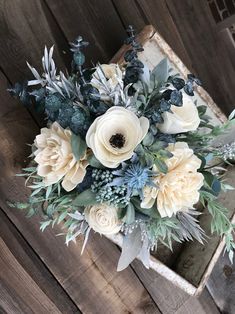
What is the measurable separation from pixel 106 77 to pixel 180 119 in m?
0.18

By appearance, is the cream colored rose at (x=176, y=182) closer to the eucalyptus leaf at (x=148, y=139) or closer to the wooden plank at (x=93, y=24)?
the eucalyptus leaf at (x=148, y=139)

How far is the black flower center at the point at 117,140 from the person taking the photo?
87 centimetres

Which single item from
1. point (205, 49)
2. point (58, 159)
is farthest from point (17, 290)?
point (205, 49)

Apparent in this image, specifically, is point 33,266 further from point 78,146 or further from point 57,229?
point 78,146

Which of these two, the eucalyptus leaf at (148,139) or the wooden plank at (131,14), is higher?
the wooden plank at (131,14)

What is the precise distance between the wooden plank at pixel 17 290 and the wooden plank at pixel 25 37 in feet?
1.14

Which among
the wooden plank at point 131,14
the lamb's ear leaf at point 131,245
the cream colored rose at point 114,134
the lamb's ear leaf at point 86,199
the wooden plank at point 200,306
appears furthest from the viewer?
the wooden plank at point 200,306

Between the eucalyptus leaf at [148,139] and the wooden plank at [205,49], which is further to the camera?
the wooden plank at [205,49]

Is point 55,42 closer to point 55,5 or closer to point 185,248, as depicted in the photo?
point 55,5

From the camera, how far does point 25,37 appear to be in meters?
1.18

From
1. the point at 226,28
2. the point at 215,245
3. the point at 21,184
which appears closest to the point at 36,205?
the point at 21,184

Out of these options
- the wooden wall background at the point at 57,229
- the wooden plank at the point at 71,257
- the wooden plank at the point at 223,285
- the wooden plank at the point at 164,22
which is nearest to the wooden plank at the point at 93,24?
the wooden wall background at the point at 57,229

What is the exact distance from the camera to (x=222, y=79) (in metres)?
1.62

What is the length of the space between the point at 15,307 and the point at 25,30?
2.24ft
